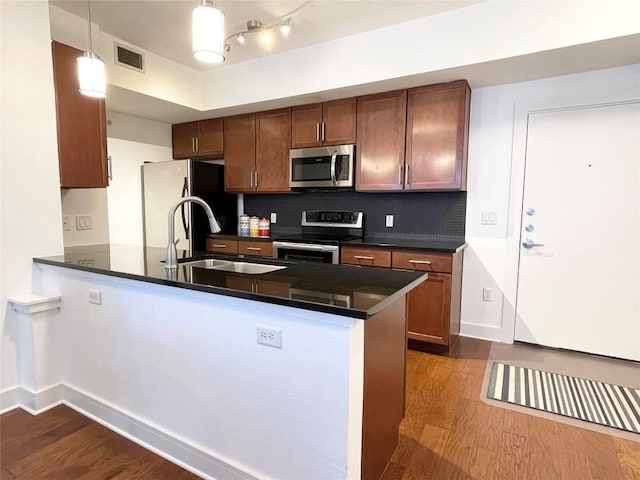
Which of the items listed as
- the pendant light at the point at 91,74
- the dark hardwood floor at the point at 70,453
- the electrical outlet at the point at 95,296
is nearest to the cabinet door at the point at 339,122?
the pendant light at the point at 91,74

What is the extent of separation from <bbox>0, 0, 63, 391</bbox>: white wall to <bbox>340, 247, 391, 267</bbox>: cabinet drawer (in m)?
2.18

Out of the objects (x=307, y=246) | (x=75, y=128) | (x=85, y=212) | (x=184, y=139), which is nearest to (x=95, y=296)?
(x=75, y=128)

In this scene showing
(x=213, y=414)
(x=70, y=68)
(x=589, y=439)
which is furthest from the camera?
(x=70, y=68)

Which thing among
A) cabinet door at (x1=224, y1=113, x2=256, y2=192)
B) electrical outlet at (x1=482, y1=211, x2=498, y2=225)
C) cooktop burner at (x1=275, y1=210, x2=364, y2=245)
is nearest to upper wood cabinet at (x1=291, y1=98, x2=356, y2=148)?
cabinet door at (x1=224, y1=113, x2=256, y2=192)

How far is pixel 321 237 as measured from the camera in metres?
3.73

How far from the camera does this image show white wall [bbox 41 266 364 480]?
1247mm

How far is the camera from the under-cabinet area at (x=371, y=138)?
3000 mm

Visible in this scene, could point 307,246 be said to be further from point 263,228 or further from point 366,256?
point 263,228

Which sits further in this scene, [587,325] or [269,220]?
[269,220]

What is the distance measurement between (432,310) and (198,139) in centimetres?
336

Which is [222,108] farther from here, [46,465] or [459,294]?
[46,465]

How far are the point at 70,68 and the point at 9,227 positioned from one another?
3.89ft

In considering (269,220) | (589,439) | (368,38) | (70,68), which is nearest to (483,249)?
(589,439)

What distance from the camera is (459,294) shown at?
3.26 meters
